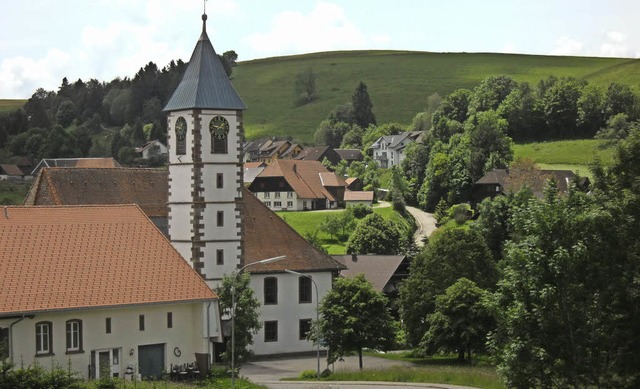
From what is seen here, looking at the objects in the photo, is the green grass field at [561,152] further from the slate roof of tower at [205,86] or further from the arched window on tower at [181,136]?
the arched window on tower at [181,136]

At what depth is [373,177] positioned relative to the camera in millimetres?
163500

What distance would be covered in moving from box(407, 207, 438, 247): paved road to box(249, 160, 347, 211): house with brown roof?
10.2m

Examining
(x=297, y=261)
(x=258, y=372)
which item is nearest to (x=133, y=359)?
(x=258, y=372)

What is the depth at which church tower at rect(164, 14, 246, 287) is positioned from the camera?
61.8 meters

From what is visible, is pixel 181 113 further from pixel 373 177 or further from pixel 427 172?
pixel 373 177

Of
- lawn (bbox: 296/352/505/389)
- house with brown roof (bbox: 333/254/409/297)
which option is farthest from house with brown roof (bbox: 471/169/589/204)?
lawn (bbox: 296/352/505/389)

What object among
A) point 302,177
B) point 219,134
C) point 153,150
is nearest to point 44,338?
point 219,134

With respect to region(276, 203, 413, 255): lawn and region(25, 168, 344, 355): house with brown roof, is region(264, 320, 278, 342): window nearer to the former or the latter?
region(25, 168, 344, 355): house with brown roof

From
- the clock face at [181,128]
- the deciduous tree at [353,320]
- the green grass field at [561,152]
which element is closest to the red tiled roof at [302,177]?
the green grass field at [561,152]

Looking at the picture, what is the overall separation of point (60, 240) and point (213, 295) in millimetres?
6915

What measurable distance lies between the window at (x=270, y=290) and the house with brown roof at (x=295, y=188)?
74.6m

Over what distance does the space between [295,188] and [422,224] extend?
1894cm

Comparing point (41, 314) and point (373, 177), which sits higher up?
point (373, 177)

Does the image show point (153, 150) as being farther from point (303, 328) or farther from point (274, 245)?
point (303, 328)
